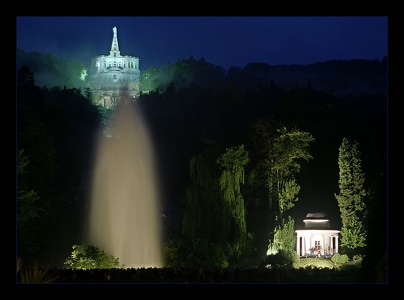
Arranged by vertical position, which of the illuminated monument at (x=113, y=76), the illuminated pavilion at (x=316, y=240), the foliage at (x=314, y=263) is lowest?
the foliage at (x=314, y=263)

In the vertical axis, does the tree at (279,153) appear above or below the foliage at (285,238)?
above

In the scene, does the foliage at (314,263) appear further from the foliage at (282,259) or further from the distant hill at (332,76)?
the distant hill at (332,76)

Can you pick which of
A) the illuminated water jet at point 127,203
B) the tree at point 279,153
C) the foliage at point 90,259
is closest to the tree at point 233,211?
the illuminated water jet at point 127,203

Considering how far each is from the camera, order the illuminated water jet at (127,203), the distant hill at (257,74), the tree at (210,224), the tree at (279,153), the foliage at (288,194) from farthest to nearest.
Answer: the distant hill at (257,74) < the tree at (279,153) < the foliage at (288,194) < the illuminated water jet at (127,203) < the tree at (210,224)

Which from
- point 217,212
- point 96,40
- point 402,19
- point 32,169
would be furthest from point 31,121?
point 402,19

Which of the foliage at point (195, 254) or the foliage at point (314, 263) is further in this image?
the foliage at point (314, 263)

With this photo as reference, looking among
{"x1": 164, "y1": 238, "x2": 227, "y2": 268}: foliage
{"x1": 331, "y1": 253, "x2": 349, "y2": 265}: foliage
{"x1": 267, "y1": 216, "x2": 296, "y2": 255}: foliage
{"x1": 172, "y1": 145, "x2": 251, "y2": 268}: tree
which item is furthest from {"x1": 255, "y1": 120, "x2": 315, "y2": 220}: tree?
{"x1": 164, "y1": 238, "x2": 227, "y2": 268}: foliage

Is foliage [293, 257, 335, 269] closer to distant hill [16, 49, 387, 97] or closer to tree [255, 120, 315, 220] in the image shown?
tree [255, 120, 315, 220]

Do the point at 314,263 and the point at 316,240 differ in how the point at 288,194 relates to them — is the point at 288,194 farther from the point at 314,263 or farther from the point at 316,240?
the point at 314,263
